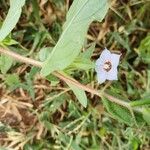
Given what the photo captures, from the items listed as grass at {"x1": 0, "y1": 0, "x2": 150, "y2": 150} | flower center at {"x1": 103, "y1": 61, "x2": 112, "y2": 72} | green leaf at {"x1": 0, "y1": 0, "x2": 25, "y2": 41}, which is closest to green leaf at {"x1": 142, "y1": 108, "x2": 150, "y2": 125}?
flower center at {"x1": 103, "y1": 61, "x2": 112, "y2": 72}

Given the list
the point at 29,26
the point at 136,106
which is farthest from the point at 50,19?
the point at 136,106

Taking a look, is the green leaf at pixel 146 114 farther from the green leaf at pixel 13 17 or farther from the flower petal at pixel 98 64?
the green leaf at pixel 13 17

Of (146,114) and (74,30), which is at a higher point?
(74,30)

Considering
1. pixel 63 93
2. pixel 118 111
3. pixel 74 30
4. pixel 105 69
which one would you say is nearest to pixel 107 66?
pixel 105 69

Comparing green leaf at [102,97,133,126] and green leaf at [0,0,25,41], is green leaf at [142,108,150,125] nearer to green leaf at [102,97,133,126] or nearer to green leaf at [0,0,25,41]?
green leaf at [102,97,133,126]

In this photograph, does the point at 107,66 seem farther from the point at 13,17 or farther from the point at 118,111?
the point at 13,17

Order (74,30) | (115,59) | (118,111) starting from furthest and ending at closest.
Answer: (115,59)
(118,111)
(74,30)

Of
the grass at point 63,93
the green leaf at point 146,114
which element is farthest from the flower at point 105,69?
the grass at point 63,93

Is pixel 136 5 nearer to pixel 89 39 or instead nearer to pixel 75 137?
pixel 89 39
